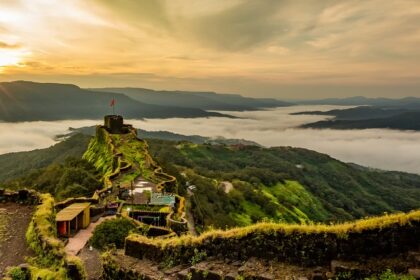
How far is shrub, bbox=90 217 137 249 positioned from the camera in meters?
26.6

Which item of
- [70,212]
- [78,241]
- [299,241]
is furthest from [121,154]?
[299,241]

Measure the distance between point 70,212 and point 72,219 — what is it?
4.78ft

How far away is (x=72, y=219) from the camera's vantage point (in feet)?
95.4

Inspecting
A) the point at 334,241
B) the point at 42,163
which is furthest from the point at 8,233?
the point at 42,163

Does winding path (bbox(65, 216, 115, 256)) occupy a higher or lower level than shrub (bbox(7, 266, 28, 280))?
lower

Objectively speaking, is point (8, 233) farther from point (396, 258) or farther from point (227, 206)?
point (227, 206)

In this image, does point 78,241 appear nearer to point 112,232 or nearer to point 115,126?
point 112,232

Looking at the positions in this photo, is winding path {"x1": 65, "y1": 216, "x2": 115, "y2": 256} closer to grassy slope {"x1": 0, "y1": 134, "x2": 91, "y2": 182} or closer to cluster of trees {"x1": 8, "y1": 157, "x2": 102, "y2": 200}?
cluster of trees {"x1": 8, "y1": 157, "x2": 102, "y2": 200}

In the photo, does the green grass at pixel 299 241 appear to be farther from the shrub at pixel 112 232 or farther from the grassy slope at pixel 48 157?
the grassy slope at pixel 48 157

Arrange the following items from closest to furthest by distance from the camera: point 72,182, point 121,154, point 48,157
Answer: point 72,182, point 121,154, point 48,157

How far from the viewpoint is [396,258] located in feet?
32.6

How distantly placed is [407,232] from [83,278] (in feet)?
42.2

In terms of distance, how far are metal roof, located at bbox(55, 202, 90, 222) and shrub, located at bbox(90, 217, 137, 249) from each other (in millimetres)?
2811

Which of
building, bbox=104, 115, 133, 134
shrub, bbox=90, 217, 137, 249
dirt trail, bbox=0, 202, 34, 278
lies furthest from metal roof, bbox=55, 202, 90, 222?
building, bbox=104, 115, 133, 134
